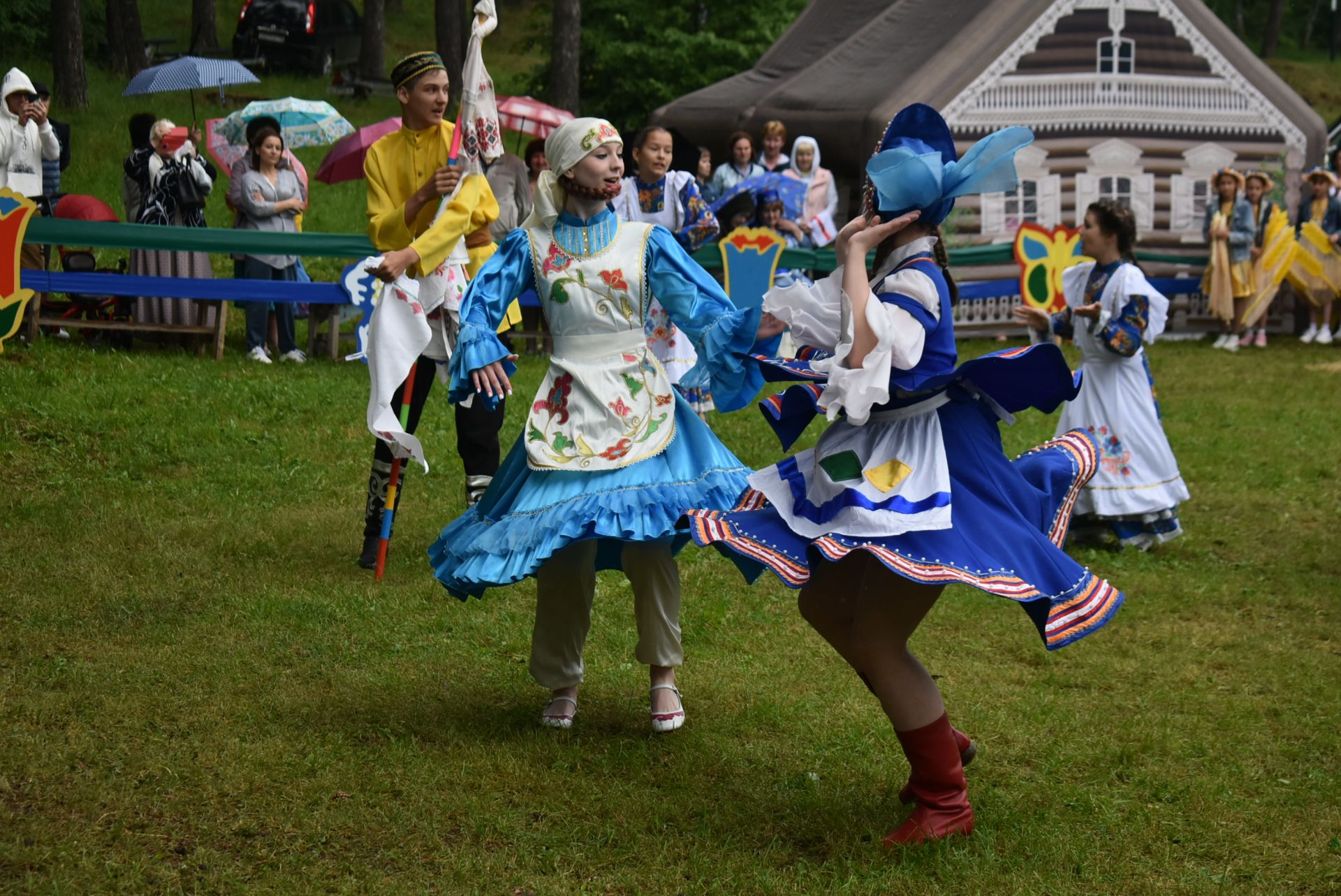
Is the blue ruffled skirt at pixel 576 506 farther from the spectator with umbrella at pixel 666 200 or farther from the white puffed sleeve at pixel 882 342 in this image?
the spectator with umbrella at pixel 666 200

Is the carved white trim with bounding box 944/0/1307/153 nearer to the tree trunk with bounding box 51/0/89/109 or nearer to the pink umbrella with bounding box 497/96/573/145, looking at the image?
the pink umbrella with bounding box 497/96/573/145

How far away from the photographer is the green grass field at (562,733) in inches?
163

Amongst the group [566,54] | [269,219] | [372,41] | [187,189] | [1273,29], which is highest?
[1273,29]

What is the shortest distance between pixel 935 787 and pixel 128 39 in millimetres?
26370

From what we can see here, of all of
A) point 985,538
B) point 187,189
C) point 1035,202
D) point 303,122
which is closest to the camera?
point 985,538

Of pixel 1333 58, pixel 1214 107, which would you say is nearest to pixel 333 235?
pixel 1214 107

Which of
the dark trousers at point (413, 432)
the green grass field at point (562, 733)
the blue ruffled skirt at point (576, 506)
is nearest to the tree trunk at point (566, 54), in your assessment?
the green grass field at point (562, 733)

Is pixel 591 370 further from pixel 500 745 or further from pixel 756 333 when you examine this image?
pixel 500 745

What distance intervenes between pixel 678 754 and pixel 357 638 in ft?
5.65

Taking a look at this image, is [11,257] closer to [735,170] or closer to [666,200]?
[666,200]

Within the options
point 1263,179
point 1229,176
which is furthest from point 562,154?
point 1263,179

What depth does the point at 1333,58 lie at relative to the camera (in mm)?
47281

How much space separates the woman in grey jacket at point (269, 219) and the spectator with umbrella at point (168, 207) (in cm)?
37

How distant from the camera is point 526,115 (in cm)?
1669
